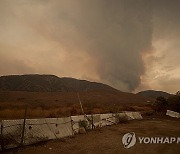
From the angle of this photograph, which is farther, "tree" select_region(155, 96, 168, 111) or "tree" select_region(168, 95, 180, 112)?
"tree" select_region(155, 96, 168, 111)

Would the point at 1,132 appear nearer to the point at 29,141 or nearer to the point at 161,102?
the point at 29,141

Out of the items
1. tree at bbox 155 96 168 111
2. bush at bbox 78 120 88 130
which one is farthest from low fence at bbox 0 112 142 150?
tree at bbox 155 96 168 111

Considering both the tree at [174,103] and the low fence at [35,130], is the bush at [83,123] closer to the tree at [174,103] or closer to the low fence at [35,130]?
the low fence at [35,130]

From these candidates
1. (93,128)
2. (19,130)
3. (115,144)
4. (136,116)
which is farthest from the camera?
(136,116)

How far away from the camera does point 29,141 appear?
1536cm

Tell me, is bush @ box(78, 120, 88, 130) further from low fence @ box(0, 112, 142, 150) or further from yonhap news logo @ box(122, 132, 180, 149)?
yonhap news logo @ box(122, 132, 180, 149)

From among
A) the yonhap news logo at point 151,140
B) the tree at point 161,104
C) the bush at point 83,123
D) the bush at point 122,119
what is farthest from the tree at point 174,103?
the yonhap news logo at point 151,140

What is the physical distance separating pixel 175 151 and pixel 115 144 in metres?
3.76

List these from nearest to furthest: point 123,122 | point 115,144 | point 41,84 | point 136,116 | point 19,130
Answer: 1. point 19,130
2. point 115,144
3. point 123,122
4. point 136,116
5. point 41,84

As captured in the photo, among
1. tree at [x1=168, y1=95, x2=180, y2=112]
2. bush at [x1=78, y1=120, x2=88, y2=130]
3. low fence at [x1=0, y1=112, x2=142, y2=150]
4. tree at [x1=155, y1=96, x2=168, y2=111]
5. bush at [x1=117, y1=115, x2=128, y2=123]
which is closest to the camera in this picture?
low fence at [x1=0, y1=112, x2=142, y2=150]

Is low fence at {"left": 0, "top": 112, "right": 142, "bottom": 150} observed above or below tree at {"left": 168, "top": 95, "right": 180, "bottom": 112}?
below

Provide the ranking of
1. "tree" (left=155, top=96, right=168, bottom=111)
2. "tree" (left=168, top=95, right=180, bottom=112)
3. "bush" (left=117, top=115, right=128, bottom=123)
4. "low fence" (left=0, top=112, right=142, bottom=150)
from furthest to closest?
"tree" (left=155, top=96, right=168, bottom=111) < "tree" (left=168, top=95, right=180, bottom=112) < "bush" (left=117, top=115, right=128, bottom=123) < "low fence" (left=0, top=112, right=142, bottom=150)

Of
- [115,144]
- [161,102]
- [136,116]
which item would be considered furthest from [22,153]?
[161,102]

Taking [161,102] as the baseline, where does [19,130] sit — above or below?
below
